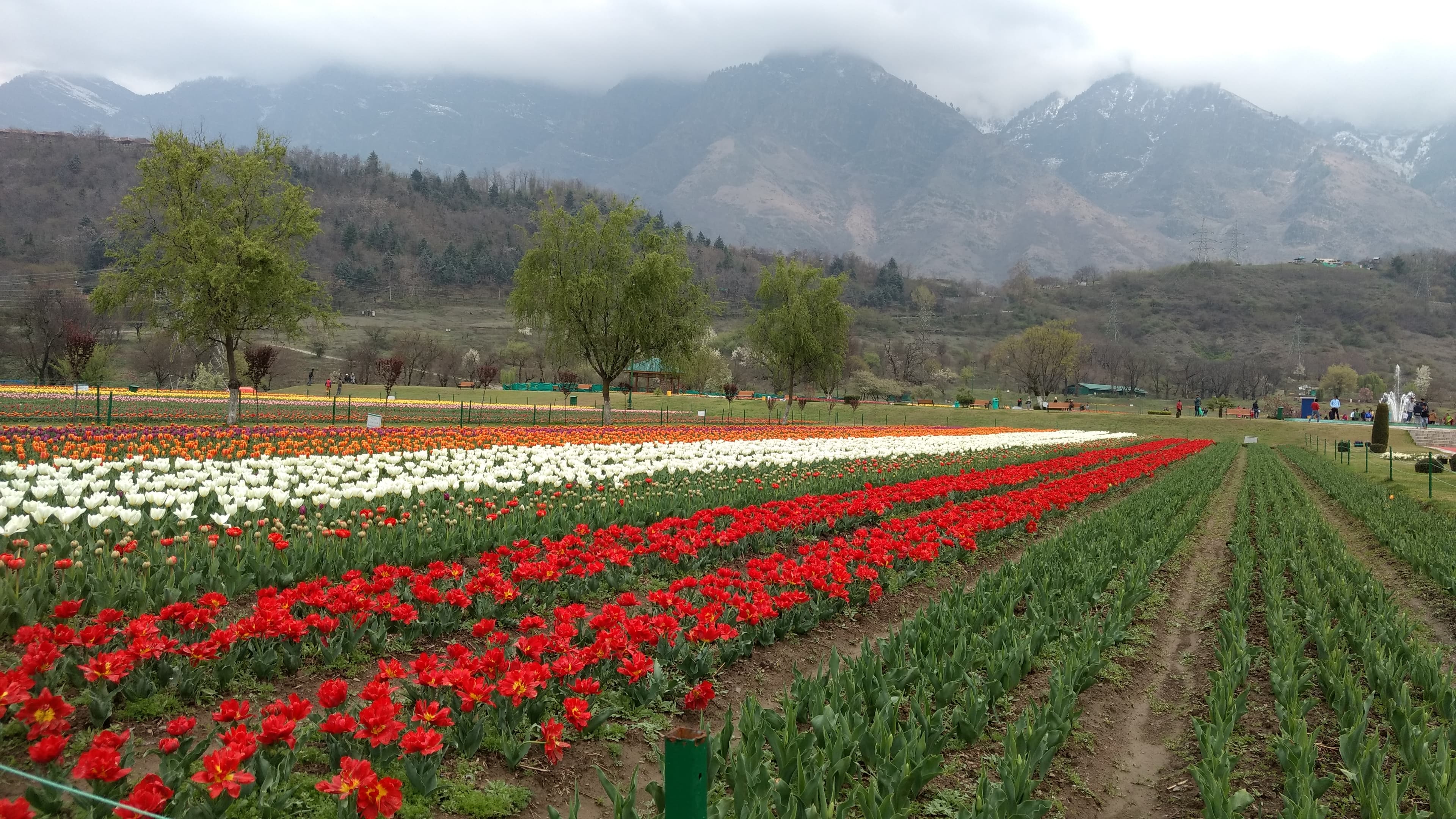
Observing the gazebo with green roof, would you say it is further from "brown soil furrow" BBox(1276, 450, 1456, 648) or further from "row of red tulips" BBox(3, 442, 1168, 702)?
"row of red tulips" BBox(3, 442, 1168, 702)

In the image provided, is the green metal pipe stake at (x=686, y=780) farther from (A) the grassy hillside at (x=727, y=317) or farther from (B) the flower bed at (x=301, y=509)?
(A) the grassy hillside at (x=727, y=317)

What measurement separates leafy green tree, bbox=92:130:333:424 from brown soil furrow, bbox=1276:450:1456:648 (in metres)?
31.1

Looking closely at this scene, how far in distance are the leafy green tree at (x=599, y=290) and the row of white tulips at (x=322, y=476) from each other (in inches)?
719

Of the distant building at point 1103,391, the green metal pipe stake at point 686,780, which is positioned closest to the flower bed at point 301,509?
the green metal pipe stake at point 686,780

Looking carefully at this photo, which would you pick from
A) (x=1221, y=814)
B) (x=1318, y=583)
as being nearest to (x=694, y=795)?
(x=1221, y=814)

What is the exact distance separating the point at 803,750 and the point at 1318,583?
28.6 ft

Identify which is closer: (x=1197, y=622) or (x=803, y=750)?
(x=803, y=750)

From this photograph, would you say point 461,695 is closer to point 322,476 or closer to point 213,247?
point 322,476

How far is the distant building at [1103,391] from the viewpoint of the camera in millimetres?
131750

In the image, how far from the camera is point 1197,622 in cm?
859

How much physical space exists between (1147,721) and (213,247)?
3182 centimetres

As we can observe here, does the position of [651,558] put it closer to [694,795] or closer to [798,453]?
[694,795]

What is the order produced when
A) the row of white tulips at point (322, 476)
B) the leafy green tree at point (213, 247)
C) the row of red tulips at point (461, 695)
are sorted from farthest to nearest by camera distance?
the leafy green tree at point (213, 247) → the row of white tulips at point (322, 476) → the row of red tulips at point (461, 695)

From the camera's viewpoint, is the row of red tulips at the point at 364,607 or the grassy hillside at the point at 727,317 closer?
the row of red tulips at the point at 364,607
